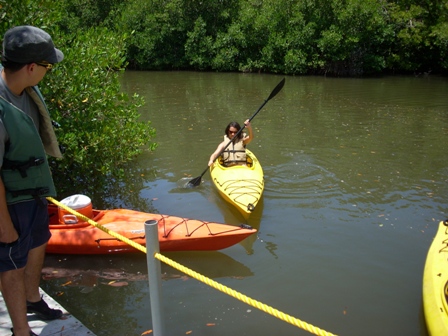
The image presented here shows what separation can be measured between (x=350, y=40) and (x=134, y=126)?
740 inches

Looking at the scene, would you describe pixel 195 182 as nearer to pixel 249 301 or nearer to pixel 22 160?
pixel 22 160

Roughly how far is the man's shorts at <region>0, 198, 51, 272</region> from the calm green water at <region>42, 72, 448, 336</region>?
1.45 metres

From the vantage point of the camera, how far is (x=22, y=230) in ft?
8.09

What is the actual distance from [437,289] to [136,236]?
9.51 feet

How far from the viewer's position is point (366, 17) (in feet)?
72.3

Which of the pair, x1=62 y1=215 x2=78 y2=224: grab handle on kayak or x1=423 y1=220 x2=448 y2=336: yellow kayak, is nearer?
x1=423 y1=220 x2=448 y2=336: yellow kayak

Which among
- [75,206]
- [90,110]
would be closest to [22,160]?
[75,206]

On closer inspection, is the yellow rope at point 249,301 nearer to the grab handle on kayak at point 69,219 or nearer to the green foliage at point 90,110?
the grab handle on kayak at point 69,219

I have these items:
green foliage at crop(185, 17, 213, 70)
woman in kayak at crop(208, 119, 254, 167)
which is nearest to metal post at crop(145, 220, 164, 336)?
woman in kayak at crop(208, 119, 254, 167)

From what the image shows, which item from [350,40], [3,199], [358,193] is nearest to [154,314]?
[3,199]

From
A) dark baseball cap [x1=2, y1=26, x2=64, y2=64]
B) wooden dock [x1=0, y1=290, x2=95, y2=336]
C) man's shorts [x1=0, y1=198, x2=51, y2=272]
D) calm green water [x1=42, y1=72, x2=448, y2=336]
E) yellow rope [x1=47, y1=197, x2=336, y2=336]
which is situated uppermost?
dark baseball cap [x1=2, y1=26, x2=64, y2=64]

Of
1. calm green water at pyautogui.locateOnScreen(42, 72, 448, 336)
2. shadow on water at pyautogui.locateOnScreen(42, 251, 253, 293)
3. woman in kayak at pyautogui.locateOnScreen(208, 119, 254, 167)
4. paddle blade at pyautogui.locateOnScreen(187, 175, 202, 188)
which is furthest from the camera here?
paddle blade at pyautogui.locateOnScreen(187, 175, 202, 188)

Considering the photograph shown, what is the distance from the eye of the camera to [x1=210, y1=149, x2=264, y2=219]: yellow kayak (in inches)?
220

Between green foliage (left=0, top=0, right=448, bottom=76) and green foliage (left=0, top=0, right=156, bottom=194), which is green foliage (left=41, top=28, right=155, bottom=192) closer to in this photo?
green foliage (left=0, top=0, right=156, bottom=194)
